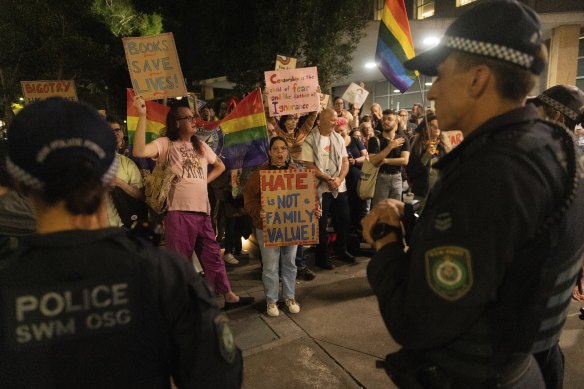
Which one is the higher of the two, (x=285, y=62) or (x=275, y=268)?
(x=285, y=62)

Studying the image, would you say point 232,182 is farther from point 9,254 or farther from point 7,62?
point 7,62

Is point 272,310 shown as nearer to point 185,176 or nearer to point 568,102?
point 185,176

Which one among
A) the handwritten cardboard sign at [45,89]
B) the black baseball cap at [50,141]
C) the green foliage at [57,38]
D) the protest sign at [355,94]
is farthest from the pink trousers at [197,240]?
the green foliage at [57,38]

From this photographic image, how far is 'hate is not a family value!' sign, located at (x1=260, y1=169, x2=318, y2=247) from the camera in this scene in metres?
4.12

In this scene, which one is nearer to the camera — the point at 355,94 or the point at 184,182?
the point at 184,182

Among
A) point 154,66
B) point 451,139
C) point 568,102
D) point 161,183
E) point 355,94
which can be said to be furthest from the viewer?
point 355,94

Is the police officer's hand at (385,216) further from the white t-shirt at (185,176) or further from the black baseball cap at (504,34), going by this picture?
the white t-shirt at (185,176)

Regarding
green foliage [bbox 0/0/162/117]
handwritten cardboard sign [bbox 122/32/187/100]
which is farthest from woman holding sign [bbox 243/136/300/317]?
green foliage [bbox 0/0/162/117]

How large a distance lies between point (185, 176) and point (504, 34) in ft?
10.5

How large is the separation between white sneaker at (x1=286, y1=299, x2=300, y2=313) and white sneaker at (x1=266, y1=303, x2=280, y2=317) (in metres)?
0.14

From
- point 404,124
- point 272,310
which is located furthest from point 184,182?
point 404,124

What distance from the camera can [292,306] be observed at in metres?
4.20

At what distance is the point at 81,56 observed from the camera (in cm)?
1303

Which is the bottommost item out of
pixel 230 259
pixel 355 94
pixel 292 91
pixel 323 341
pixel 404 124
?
pixel 323 341
